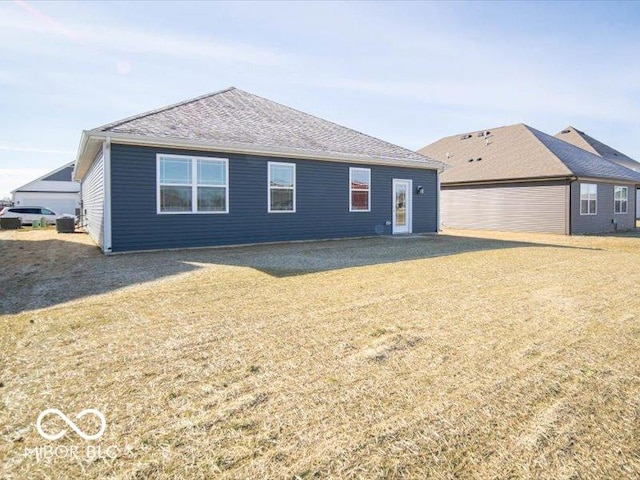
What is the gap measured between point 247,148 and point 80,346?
8458 millimetres

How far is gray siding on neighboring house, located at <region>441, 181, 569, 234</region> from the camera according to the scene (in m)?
18.0

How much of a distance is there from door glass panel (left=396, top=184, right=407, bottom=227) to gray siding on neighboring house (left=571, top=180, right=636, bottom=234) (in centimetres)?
849

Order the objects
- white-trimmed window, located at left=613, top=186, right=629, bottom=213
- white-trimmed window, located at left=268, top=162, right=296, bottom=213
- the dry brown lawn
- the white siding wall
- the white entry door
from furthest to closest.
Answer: the white siding wall → white-trimmed window, located at left=613, top=186, right=629, bottom=213 → the white entry door → white-trimmed window, located at left=268, top=162, right=296, bottom=213 → the dry brown lawn

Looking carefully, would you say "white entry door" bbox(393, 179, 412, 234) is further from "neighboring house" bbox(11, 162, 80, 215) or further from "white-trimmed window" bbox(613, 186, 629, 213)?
"neighboring house" bbox(11, 162, 80, 215)

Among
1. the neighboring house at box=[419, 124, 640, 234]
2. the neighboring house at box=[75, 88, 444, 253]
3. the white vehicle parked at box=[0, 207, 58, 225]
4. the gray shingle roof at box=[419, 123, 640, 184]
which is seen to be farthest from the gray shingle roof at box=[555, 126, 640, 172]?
the white vehicle parked at box=[0, 207, 58, 225]

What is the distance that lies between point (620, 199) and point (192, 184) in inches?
919

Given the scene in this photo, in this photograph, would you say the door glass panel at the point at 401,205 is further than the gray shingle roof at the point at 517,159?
No

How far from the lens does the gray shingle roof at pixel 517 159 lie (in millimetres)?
18516

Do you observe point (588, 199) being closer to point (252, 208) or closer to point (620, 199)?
point (620, 199)

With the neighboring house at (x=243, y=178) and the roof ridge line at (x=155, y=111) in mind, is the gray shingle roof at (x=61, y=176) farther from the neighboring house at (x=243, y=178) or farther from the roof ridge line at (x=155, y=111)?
the roof ridge line at (x=155, y=111)

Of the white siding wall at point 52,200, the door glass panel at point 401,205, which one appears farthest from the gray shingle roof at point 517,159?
the white siding wall at point 52,200

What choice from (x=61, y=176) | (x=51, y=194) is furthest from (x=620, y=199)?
(x=61, y=176)

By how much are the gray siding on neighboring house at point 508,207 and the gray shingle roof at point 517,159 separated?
58 centimetres

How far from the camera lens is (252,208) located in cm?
1185
